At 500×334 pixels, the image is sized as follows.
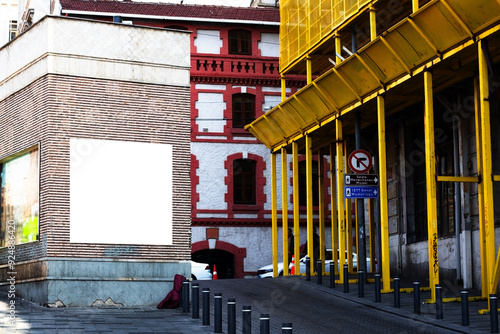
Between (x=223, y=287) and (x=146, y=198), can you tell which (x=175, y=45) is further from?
(x=223, y=287)

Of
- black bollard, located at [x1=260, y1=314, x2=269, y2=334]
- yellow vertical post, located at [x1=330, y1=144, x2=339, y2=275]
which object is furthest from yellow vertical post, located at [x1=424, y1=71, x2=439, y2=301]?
yellow vertical post, located at [x1=330, y1=144, x2=339, y2=275]

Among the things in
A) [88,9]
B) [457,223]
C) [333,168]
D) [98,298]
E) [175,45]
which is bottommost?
[98,298]

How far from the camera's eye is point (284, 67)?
31.2 m

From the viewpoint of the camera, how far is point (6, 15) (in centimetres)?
5784

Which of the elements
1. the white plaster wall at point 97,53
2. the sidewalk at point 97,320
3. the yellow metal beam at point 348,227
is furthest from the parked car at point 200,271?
the sidewalk at point 97,320

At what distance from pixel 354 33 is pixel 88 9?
64.4ft

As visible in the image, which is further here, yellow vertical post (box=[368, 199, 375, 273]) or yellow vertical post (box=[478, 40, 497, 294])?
yellow vertical post (box=[368, 199, 375, 273])

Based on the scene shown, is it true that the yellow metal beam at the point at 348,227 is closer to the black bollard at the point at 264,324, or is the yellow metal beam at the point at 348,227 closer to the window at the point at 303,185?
the black bollard at the point at 264,324

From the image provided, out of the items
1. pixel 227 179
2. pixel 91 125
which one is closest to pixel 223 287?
pixel 91 125

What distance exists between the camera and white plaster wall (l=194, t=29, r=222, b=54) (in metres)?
43.5

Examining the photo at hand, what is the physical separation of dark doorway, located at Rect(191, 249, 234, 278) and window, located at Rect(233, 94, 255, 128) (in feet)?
19.8

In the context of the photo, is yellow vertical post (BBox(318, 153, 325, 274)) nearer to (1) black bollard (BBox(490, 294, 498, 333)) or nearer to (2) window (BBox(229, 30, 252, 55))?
(1) black bollard (BBox(490, 294, 498, 333))

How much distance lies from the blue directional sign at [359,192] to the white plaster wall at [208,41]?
21481mm

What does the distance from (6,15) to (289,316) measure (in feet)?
144
